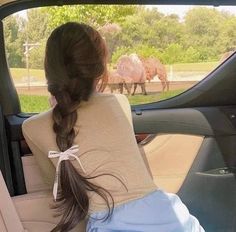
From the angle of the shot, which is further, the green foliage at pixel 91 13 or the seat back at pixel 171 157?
the seat back at pixel 171 157

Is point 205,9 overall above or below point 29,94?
above

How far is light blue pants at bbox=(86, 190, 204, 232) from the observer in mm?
1834

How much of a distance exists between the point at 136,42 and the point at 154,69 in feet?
0.49

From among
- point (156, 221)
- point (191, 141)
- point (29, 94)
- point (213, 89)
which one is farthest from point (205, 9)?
point (156, 221)

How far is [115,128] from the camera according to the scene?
1912mm

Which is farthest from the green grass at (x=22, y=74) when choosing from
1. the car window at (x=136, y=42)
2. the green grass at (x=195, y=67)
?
the green grass at (x=195, y=67)

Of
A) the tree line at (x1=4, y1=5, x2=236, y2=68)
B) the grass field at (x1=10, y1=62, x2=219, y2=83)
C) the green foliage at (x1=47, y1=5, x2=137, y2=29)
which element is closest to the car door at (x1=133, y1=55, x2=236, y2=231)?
the grass field at (x1=10, y1=62, x2=219, y2=83)

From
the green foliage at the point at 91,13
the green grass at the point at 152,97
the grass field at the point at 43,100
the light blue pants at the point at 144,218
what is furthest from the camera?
the green grass at the point at 152,97

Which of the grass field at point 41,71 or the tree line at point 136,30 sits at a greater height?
the tree line at point 136,30

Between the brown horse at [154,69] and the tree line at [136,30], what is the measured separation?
23 mm

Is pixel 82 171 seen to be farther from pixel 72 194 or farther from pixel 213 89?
pixel 213 89

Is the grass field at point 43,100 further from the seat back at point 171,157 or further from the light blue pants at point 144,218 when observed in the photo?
the light blue pants at point 144,218

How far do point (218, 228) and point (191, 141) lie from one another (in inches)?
17.5

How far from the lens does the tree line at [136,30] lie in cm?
231
